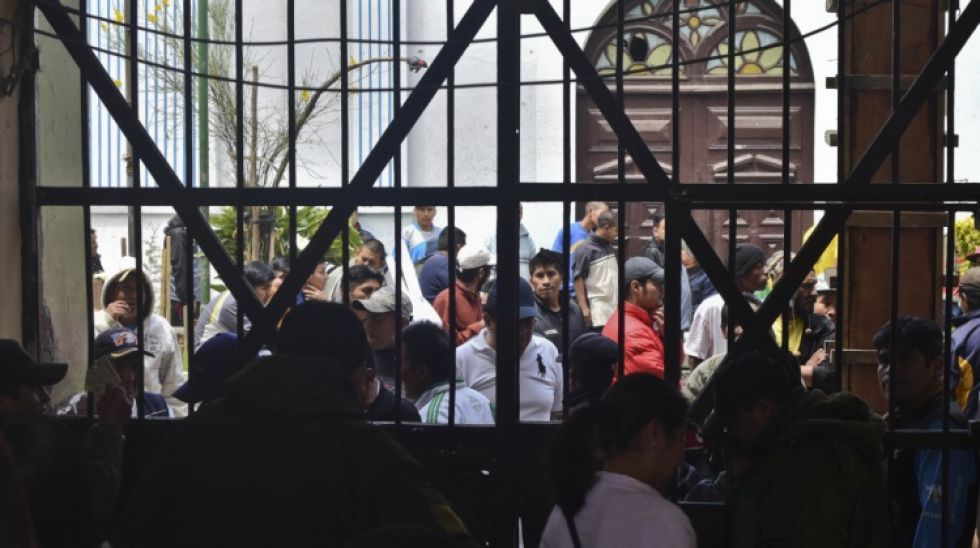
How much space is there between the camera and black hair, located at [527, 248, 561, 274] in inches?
341

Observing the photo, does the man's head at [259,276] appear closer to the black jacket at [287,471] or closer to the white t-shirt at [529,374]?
the white t-shirt at [529,374]

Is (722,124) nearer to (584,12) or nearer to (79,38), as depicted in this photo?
(584,12)

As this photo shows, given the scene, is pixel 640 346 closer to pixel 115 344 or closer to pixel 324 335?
pixel 115 344

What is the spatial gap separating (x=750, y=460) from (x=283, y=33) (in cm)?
1153

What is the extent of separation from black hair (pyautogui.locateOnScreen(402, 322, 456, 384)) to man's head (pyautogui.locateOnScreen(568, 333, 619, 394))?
1.73 feet

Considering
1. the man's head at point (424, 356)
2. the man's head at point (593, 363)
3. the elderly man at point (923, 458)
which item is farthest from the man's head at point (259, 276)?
the elderly man at point (923, 458)

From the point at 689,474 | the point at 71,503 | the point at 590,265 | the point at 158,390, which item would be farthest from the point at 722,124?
the point at 71,503

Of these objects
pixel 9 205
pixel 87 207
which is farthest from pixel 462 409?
pixel 9 205

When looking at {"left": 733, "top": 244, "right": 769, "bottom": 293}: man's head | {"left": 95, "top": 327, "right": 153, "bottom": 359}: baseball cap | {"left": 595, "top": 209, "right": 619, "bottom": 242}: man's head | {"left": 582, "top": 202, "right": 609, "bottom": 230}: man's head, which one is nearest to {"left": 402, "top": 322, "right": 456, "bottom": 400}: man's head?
{"left": 95, "top": 327, "right": 153, "bottom": 359}: baseball cap

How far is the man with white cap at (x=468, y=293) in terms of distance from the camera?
8.20 metres

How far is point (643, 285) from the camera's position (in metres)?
7.20

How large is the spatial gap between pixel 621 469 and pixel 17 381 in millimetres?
1759

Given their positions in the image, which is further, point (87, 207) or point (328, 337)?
point (87, 207)

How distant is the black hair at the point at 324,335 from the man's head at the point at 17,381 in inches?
42.5
